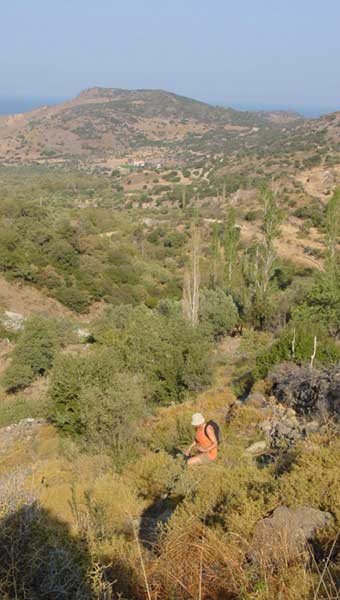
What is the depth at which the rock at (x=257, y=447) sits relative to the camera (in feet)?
22.9

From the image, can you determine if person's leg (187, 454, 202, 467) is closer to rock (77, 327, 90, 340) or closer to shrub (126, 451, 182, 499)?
shrub (126, 451, 182, 499)

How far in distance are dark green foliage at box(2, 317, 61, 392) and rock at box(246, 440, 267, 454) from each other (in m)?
10.6

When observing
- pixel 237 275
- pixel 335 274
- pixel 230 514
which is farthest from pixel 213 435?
pixel 237 275

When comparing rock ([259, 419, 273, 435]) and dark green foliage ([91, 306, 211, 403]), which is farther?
dark green foliage ([91, 306, 211, 403])

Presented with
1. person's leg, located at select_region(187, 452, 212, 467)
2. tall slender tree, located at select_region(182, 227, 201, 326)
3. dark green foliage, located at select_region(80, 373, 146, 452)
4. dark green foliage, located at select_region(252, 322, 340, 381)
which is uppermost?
person's leg, located at select_region(187, 452, 212, 467)

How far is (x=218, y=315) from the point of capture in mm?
20438

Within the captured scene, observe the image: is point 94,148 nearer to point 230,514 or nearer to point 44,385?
point 44,385

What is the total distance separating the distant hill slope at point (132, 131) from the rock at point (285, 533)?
99099 millimetres

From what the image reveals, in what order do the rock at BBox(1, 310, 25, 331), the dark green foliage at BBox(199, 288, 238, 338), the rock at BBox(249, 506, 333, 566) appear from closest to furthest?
the rock at BBox(249, 506, 333, 566)
the dark green foliage at BBox(199, 288, 238, 338)
the rock at BBox(1, 310, 25, 331)

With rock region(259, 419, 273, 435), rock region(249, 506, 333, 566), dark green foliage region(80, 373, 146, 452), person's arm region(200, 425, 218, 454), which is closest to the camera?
rock region(249, 506, 333, 566)

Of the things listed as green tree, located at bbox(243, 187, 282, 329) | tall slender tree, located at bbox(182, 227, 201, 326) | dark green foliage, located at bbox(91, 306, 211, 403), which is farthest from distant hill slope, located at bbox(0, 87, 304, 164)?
dark green foliage, located at bbox(91, 306, 211, 403)

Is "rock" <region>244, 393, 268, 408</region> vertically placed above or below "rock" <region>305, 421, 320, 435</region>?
below

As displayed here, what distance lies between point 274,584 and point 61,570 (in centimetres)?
144

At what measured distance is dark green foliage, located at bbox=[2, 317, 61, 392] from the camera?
16.0 meters
